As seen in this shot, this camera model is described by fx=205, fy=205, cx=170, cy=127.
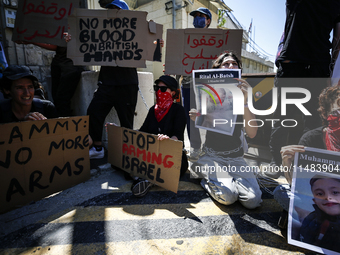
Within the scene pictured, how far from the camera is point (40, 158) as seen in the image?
75.7 inches

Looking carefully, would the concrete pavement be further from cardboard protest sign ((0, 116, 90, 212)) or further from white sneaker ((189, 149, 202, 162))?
white sneaker ((189, 149, 202, 162))

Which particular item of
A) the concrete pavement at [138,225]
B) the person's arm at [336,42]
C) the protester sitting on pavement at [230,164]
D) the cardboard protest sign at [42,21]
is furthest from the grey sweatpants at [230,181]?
the cardboard protest sign at [42,21]

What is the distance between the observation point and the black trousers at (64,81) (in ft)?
10.6

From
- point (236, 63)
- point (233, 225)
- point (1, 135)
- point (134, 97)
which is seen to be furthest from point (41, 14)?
point (233, 225)

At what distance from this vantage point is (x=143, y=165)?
221 cm

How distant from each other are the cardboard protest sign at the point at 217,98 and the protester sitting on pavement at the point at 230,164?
0.08 meters

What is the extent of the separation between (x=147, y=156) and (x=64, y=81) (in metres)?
2.13

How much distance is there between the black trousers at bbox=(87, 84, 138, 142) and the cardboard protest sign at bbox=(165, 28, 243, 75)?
0.64 metres

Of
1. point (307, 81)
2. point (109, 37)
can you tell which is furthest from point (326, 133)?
point (109, 37)

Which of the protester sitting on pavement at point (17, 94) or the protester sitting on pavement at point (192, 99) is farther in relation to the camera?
the protester sitting on pavement at point (192, 99)

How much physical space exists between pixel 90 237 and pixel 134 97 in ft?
6.13

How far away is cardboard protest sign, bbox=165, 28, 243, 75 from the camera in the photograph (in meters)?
2.85

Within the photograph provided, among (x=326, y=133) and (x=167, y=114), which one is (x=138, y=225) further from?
(x=326, y=133)

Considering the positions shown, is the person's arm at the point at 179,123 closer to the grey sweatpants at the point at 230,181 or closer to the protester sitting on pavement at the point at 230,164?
the protester sitting on pavement at the point at 230,164
